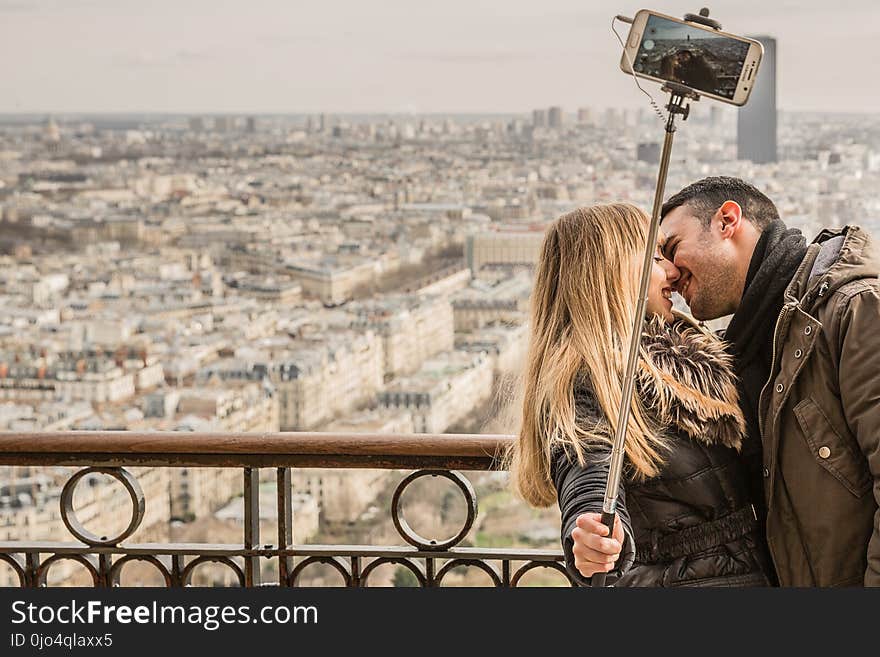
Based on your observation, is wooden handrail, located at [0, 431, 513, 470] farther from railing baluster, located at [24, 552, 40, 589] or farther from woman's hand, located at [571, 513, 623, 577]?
woman's hand, located at [571, 513, 623, 577]

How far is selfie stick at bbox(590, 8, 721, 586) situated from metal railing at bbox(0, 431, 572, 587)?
2.18 ft

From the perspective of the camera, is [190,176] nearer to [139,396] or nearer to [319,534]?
[139,396]

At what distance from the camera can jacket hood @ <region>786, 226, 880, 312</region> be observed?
1467 millimetres

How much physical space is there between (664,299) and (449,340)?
10042mm

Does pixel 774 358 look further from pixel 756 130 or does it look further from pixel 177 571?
pixel 756 130

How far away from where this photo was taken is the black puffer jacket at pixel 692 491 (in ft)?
4.82

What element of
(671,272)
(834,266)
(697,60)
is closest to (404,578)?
(671,272)

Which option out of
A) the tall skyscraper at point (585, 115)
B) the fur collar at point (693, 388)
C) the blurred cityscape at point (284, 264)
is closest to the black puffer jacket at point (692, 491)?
the fur collar at point (693, 388)

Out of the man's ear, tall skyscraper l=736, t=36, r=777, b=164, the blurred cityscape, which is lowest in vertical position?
the blurred cityscape

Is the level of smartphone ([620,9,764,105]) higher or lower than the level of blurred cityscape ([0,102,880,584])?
higher

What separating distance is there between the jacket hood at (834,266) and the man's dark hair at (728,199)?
5.9 inches

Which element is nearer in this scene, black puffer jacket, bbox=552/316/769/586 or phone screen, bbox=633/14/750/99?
phone screen, bbox=633/14/750/99

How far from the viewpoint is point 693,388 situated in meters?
1.49

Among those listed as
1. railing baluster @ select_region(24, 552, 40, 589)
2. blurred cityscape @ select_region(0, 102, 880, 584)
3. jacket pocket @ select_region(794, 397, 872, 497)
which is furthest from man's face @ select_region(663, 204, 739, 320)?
blurred cityscape @ select_region(0, 102, 880, 584)
